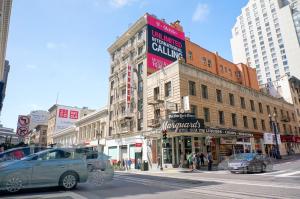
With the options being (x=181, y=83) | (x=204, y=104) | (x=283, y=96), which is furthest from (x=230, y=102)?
(x=283, y=96)

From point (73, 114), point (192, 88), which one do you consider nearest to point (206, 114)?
point (192, 88)

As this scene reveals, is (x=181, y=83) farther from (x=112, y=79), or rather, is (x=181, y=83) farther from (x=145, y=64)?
(x=112, y=79)

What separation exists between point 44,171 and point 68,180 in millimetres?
1097

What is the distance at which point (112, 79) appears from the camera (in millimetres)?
41062

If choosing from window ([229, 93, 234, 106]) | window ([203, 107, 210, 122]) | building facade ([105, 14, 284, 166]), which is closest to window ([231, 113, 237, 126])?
window ([229, 93, 234, 106])

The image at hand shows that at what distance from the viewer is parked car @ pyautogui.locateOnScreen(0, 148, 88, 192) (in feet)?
28.3

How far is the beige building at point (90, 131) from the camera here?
41.5m

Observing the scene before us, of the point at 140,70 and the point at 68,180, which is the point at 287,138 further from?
the point at 68,180

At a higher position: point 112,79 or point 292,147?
point 112,79

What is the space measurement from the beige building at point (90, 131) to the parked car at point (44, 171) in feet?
96.6

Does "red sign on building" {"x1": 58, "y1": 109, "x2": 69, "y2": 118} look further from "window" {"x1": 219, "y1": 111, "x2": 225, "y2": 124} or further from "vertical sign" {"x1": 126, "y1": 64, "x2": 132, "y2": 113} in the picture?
"window" {"x1": 219, "y1": 111, "x2": 225, "y2": 124}

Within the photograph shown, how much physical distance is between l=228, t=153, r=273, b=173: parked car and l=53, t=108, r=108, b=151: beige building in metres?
26.2

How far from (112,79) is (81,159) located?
104ft

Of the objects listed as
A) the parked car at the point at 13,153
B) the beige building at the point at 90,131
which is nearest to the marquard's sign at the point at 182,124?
the parked car at the point at 13,153
